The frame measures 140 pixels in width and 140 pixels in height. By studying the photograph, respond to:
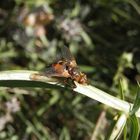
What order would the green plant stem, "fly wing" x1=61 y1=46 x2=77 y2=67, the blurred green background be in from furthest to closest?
the blurred green background → "fly wing" x1=61 y1=46 x2=77 y2=67 → the green plant stem

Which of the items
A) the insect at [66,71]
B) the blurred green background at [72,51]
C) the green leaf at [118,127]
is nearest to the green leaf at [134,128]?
the green leaf at [118,127]

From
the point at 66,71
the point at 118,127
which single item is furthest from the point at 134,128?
the point at 66,71

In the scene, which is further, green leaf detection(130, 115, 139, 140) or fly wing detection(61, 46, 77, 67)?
fly wing detection(61, 46, 77, 67)

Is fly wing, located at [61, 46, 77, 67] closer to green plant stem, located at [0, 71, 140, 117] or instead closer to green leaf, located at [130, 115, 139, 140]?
green plant stem, located at [0, 71, 140, 117]

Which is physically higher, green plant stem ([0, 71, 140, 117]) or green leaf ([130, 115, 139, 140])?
green plant stem ([0, 71, 140, 117])

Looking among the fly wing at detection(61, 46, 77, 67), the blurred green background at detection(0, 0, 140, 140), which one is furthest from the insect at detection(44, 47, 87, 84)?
the blurred green background at detection(0, 0, 140, 140)

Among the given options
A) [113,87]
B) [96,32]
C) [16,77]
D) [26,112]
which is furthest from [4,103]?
[16,77]

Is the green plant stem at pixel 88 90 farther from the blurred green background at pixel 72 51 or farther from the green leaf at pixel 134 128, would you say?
the blurred green background at pixel 72 51

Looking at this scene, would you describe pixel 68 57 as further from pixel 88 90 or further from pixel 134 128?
pixel 134 128

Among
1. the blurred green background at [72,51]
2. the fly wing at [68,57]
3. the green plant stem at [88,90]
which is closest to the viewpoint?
the green plant stem at [88,90]

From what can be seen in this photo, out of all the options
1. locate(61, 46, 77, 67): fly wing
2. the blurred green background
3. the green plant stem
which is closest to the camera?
the green plant stem
